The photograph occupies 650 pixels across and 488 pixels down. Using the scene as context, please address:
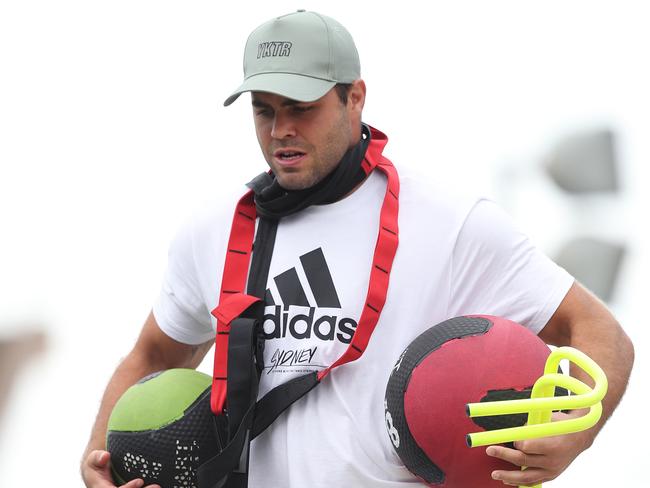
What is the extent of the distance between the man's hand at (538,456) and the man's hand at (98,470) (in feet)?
3.35

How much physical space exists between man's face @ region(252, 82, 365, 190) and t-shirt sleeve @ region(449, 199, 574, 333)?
0.38 metres

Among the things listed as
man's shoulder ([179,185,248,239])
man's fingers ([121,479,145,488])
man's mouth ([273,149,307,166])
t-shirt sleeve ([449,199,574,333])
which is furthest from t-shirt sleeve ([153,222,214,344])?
t-shirt sleeve ([449,199,574,333])

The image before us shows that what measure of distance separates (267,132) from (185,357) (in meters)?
0.78

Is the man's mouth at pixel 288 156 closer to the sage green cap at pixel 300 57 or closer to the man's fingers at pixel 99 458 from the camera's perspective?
the sage green cap at pixel 300 57

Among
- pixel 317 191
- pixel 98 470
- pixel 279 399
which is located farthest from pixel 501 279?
pixel 98 470

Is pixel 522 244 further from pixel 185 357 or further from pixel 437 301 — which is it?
pixel 185 357

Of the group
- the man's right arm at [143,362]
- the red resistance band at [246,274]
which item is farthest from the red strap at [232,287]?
the man's right arm at [143,362]

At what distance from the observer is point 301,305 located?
9.75 feet

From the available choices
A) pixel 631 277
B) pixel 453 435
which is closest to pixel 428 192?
pixel 453 435

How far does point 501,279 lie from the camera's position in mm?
2941

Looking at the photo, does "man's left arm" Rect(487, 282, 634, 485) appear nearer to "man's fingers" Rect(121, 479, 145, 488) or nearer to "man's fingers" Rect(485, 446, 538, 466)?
"man's fingers" Rect(485, 446, 538, 466)

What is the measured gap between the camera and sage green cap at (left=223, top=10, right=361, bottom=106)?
2.97m

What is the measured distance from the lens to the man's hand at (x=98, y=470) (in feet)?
9.91

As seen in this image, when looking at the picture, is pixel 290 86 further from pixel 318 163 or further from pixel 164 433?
pixel 164 433
